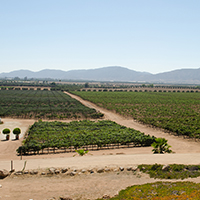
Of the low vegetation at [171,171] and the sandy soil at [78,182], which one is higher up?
the low vegetation at [171,171]

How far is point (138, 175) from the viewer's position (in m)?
15.8

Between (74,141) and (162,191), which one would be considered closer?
(162,191)

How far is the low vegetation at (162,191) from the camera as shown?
39.5 feet

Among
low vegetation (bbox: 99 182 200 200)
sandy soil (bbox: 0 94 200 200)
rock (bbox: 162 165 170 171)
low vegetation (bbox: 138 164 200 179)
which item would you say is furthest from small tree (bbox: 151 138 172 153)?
low vegetation (bbox: 99 182 200 200)

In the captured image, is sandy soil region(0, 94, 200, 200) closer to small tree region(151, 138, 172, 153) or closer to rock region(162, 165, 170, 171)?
rock region(162, 165, 170, 171)

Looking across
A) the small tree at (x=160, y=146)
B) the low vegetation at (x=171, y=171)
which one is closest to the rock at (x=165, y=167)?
the low vegetation at (x=171, y=171)

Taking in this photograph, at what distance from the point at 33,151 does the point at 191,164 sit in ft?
56.8

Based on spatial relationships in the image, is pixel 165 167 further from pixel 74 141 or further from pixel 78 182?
pixel 74 141

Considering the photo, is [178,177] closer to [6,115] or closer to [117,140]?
[117,140]

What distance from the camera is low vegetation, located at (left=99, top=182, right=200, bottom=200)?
1204cm

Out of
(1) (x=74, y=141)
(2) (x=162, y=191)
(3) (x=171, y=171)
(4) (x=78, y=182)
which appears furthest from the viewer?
(1) (x=74, y=141)

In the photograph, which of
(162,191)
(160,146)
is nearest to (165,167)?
(162,191)

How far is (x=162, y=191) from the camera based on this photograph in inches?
506

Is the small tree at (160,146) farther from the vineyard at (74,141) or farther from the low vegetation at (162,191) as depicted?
the low vegetation at (162,191)
